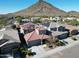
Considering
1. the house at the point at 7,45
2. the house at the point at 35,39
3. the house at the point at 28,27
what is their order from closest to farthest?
the house at the point at 7,45, the house at the point at 35,39, the house at the point at 28,27

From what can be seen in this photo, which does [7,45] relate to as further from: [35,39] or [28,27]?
[28,27]

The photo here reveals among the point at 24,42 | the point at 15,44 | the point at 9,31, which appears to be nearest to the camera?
the point at 15,44

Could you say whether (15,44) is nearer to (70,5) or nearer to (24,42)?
(24,42)

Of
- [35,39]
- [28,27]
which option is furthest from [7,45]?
[28,27]

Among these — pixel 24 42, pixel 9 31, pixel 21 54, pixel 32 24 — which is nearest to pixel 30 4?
pixel 21 54

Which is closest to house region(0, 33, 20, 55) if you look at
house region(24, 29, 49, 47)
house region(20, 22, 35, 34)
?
house region(24, 29, 49, 47)

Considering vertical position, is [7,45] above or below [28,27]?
below

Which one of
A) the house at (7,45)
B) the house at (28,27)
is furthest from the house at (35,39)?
the house at (28,27)

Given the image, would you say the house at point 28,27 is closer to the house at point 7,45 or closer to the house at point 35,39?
the house at point 35,39

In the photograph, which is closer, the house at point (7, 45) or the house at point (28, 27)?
the house at point (7, 45)

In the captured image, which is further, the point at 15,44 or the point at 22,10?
the point at 15,44

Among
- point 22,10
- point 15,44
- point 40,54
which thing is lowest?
point 40,54
